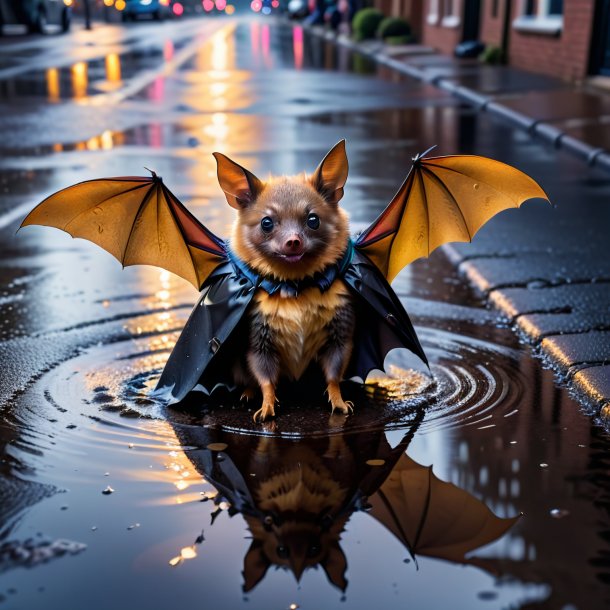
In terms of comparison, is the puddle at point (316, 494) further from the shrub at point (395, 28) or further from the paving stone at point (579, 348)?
the shrub at point (395, 28)

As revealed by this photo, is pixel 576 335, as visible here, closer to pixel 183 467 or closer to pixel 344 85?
pixel 183 467

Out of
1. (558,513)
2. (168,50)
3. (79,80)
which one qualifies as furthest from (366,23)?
(558,513)

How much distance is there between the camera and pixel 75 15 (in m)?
68.4

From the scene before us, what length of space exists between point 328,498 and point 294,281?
953mm

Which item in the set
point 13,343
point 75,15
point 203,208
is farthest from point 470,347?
point 75,15

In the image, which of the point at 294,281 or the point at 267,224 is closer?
the point at 267,224

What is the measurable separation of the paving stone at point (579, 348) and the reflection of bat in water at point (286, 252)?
0.83 m

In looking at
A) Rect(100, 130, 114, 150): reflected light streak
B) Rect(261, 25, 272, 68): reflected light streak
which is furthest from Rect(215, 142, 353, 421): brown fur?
Rect(261, 25, 272, 68): reflected light streak

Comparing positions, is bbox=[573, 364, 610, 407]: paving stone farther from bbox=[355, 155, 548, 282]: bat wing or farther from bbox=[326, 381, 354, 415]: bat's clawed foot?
bbox=[326, 381, 354, 415]: bat's clawed foot

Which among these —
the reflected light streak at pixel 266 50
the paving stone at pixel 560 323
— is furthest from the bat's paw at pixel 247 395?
the reflected light streak at pixel 266 50

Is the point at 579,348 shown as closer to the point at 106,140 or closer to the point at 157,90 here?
the point at 106,140

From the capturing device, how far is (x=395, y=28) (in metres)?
36.0

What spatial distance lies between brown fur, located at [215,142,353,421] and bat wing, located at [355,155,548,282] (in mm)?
360

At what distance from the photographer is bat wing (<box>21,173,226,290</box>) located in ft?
13.9
